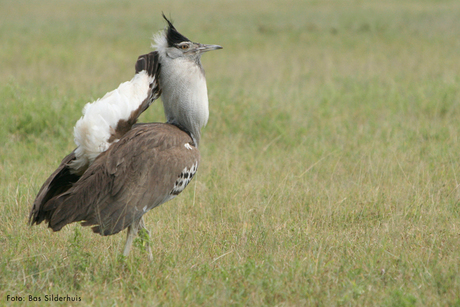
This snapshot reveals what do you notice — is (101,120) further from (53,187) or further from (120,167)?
(53,187)

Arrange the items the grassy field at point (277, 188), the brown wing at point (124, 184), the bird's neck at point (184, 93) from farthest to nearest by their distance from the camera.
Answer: the bird's neck at point (184, 93), the brown wing at point (124, 184), the grassy field at point (277, 188)

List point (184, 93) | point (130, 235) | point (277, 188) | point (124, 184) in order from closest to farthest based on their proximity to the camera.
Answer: point (124, 184) → point (130, 235) → point (184, 93) → point (277, 188)

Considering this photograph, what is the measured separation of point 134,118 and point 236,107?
3167 millimetres

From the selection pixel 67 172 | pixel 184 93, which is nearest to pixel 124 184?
pixel 67 172

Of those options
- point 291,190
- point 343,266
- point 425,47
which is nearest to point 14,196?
point 291,190

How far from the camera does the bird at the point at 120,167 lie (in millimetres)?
3104

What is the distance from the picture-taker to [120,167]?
3.17m

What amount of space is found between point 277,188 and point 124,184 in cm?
163

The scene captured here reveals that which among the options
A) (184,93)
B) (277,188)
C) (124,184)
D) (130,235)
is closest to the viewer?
(124,184)

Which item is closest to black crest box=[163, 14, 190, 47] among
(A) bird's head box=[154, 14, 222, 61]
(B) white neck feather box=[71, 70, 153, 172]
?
(A) bird's head box=[154, 14, 222, 61]

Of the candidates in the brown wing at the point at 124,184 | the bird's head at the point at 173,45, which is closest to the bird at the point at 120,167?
the brown wing at the point at 124,184

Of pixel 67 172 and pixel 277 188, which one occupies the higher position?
pixel 67 172

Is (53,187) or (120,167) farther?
(53,187)

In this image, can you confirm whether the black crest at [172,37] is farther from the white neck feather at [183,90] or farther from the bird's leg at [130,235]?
the bird's leg at [130,235]
